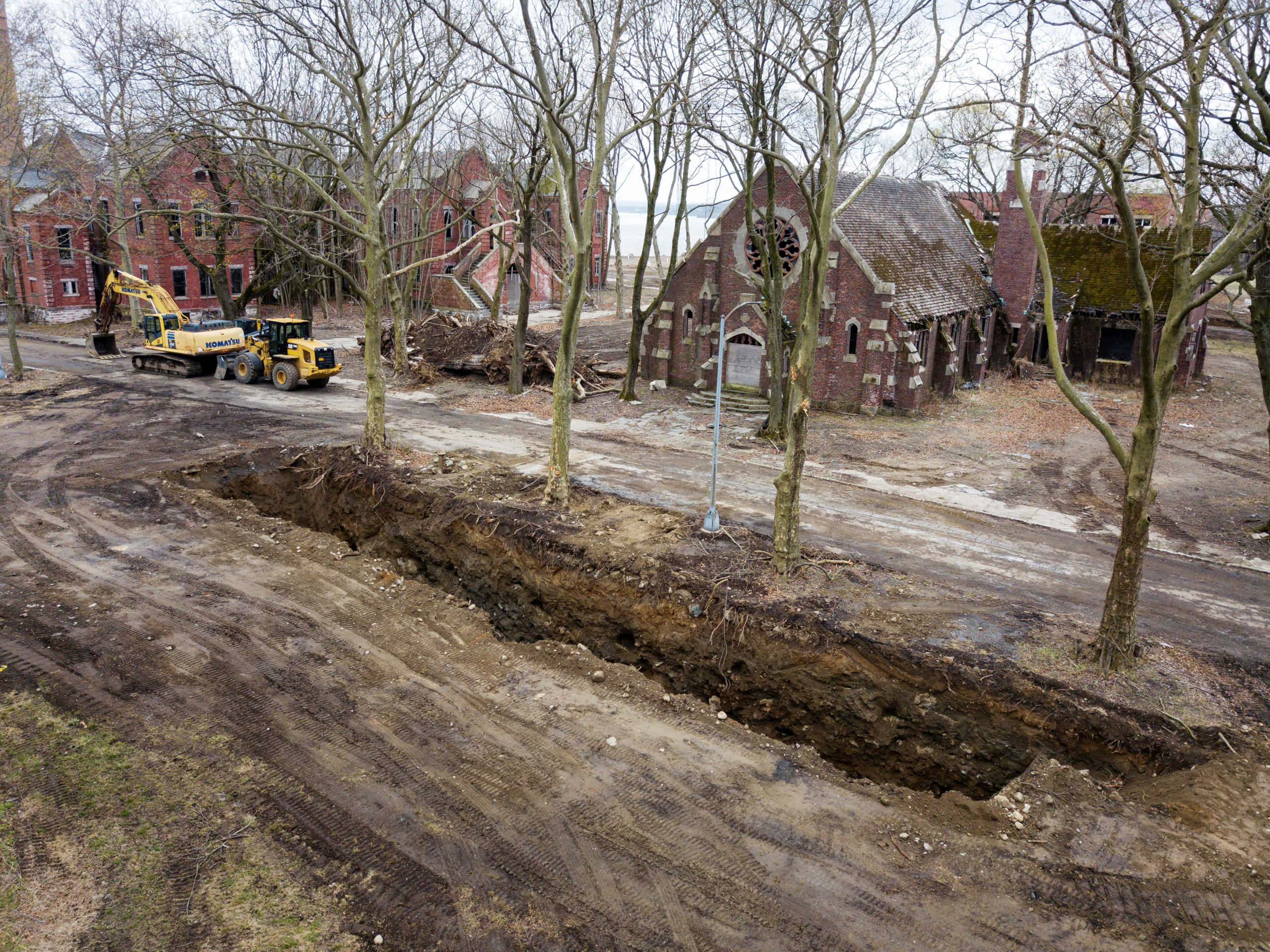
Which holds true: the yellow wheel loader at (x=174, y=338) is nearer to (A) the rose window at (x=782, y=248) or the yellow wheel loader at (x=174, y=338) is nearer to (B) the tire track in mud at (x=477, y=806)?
(A) the rose window at (x=782, y=248)

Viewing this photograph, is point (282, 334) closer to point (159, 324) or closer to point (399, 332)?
point (399, 332)

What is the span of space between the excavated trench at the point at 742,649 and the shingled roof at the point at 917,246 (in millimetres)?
15375

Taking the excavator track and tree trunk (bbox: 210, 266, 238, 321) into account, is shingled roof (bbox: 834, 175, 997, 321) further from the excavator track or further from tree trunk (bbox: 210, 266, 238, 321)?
tree trunk (bbox: 210, 266, 238, 321)

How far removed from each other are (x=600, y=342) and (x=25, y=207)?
2739cm

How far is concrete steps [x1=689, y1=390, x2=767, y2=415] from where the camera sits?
2630 centimetres

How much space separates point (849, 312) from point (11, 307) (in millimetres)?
26662

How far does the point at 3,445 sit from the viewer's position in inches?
790

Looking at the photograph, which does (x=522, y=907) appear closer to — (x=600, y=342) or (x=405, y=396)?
(x=405, y=396)

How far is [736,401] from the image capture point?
26.9m

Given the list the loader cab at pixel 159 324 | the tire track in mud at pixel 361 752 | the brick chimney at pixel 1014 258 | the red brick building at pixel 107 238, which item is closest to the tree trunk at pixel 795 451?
the tire track in mud at pixel 361 752

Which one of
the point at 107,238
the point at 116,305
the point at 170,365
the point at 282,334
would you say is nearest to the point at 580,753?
the point at 282,334

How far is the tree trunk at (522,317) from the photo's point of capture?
84.6ft

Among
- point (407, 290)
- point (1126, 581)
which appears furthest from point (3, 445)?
point (1126, 581)

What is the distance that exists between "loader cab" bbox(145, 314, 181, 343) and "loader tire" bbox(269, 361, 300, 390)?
170 inches
